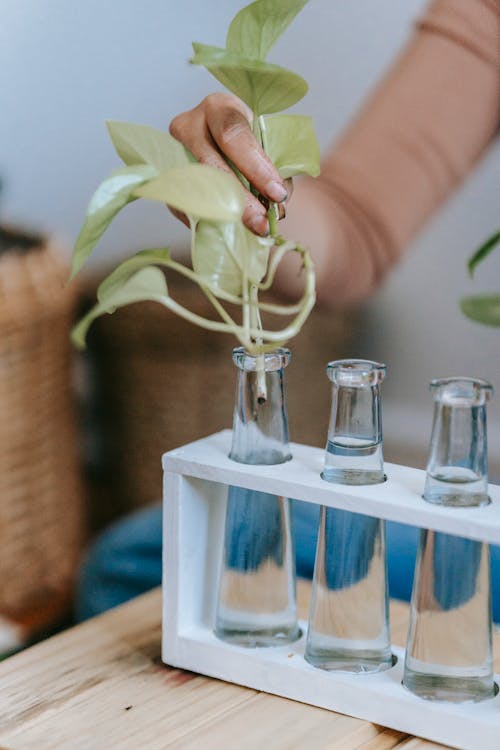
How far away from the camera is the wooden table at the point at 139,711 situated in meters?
0.61

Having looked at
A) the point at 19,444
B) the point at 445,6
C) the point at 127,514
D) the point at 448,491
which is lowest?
the point at 127,514

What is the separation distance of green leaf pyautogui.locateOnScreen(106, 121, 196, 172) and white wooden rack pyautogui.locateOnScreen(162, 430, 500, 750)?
0.20 metres

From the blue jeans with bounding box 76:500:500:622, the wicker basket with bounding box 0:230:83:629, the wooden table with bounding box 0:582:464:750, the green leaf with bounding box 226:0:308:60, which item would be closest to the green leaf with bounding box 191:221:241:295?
the green leaf with bounding box 226:0:308:60

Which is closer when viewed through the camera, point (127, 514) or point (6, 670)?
point (6, 670)

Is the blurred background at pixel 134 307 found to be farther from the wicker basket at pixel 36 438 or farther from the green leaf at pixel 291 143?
the green leaf at pixel 291 143

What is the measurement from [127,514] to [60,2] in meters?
0.80

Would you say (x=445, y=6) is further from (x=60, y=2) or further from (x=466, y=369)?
(x=60, y=2)

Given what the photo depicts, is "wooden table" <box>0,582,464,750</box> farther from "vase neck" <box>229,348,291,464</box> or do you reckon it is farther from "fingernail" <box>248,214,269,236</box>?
"fingernail" <box>248,214,269,236</box>

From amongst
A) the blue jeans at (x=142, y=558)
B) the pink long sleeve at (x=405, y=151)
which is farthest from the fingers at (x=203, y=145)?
the pink long sleeve at (x=405, y=151)

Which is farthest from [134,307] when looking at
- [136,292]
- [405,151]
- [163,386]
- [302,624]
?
[136,292]

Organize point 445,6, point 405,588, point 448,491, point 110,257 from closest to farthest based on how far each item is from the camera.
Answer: point 448,491 → point 405,588 → point 445,6 → point 110,257

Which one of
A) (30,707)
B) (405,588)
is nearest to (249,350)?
(30,707)

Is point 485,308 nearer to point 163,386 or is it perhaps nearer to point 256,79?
point 256,79

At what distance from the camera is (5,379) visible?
1.49 m
